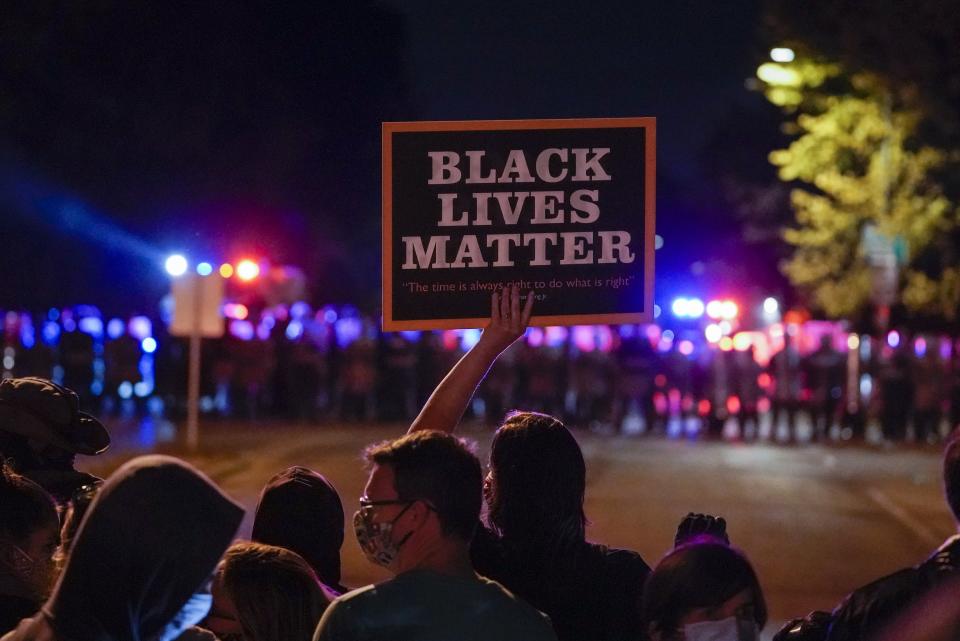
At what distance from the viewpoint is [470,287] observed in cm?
434

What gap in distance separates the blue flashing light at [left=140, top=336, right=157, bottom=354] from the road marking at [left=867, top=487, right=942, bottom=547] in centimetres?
1479

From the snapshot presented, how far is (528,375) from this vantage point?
26.4 metres

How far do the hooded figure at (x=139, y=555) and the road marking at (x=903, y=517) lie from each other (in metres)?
12.2

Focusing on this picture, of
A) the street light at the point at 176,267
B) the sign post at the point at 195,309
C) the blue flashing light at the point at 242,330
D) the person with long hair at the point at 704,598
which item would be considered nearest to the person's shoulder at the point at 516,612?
the person with long hair at the point at 704,598

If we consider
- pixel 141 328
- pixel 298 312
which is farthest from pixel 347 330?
pixel 141 328

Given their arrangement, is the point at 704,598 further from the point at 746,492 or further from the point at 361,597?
the point at 746,492

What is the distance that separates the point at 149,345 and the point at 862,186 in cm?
1610

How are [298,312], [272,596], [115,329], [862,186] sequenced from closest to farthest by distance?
[272,596] → [115,329] → [298,312] → [862,186]

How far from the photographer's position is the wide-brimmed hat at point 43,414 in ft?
13.8

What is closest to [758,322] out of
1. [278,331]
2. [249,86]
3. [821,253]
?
[821,253]

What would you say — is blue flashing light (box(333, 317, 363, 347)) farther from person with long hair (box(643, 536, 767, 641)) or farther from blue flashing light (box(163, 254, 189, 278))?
person with long hair (box(643, 536, 767, 641))

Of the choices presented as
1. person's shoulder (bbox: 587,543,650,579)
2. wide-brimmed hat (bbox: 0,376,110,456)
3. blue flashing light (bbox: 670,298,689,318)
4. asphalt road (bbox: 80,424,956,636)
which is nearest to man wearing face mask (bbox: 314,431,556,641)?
person's shoulder (bbox: 587,543,650,579)

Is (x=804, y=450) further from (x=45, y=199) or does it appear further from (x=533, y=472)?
(x=533, y=472)

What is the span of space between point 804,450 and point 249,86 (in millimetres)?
19099
